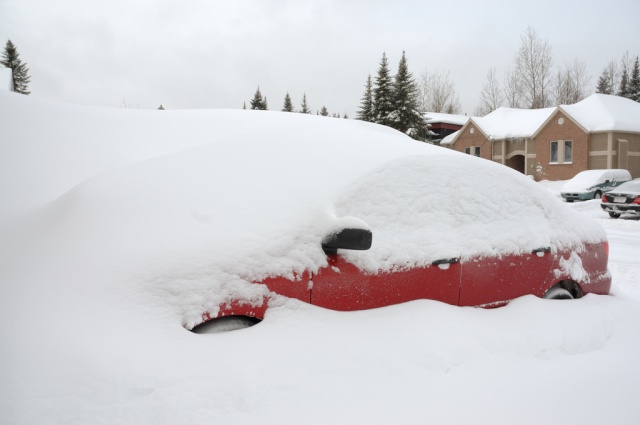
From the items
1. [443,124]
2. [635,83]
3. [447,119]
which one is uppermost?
[635,83]

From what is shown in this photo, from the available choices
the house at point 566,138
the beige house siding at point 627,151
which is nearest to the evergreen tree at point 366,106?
the house at point 566,138

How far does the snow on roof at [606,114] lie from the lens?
27797mm

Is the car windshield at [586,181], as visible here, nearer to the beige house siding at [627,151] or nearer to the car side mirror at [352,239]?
the beige house siding at [627,151]

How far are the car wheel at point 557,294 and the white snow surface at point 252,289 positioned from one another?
0.34ft

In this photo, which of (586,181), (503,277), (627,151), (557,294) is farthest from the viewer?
(627,151)

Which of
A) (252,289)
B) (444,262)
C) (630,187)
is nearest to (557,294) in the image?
(444,262)

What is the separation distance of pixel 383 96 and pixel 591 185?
50.4 ft

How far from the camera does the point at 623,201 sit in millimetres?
13117

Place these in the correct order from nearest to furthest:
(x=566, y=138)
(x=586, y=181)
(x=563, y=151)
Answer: (x=586, y=181) → (x=566, y=138) → (x=563, y=151)

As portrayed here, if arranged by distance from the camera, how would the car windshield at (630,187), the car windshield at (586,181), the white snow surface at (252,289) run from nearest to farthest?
the white snow surface at (252,289) < the car windshield at (630,187) < the car windshield at (586,181)

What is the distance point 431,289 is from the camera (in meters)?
2.57

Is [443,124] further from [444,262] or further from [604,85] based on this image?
[444,262]

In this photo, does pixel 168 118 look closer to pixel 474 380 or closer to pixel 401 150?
pixel 401 150

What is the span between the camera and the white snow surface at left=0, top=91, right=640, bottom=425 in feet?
5.62
